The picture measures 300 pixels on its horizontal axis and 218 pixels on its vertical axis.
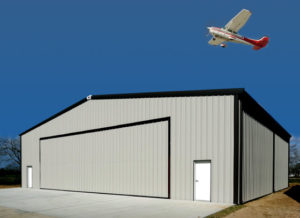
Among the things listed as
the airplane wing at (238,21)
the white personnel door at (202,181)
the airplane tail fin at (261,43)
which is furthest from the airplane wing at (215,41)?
the white personnel door at (202,181)

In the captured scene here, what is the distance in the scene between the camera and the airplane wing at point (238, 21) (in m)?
29.3

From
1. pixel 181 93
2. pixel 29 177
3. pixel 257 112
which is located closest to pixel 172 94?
pixel 181 93

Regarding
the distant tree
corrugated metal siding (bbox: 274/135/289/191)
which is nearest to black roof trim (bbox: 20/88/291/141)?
corrugated metal siding (bbox: 274/135/289/191)

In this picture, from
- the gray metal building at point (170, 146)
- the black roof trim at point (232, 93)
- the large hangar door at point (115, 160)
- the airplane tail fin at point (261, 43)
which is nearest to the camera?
the gray metal building at point (170, 146)

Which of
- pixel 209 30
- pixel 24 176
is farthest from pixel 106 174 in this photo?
pixel 209 30

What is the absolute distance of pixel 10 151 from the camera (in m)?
52.9

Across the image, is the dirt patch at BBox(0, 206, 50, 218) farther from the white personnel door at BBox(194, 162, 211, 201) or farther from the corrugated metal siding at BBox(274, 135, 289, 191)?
the corrugated metal siding at BBox(274, 135, 289, 191)

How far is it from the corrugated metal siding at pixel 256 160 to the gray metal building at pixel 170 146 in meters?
0.05

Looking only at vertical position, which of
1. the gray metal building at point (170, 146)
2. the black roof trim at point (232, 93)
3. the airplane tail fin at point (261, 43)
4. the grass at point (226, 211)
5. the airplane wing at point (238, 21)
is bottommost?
the grass at point (226, 211)

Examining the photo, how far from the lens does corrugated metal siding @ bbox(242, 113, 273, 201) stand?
15.6m

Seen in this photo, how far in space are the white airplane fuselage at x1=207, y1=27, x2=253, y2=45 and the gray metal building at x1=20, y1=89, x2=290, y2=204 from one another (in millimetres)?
10012

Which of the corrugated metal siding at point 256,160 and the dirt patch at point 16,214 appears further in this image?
the corrugated metal siding at point 256,160

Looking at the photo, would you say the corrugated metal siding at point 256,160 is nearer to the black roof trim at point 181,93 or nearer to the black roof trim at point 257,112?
the black roof trim at point 257,112

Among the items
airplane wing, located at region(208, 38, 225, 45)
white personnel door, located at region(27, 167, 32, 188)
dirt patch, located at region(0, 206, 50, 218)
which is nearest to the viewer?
dirt patch, located at region(0, 206, 50, 218)
